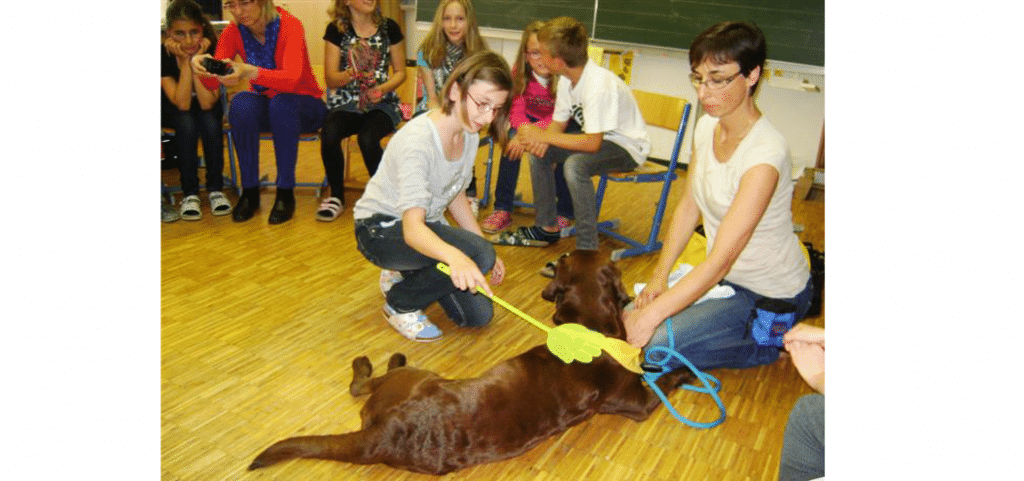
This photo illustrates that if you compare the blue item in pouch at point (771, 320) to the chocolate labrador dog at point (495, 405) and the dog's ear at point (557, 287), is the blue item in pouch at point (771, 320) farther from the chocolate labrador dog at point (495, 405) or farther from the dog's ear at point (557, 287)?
the dog's ear at point (557, 287)

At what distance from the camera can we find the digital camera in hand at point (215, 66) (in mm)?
3896

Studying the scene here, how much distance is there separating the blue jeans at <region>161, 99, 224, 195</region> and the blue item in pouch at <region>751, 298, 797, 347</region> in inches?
125

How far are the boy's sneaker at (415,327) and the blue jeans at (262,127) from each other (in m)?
1.71

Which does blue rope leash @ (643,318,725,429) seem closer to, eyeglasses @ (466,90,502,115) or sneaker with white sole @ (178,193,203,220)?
eyeglasses @ (466,90,502,115)

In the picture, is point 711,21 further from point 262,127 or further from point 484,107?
point 484,107

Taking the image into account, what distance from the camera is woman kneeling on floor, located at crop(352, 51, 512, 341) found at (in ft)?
8.10

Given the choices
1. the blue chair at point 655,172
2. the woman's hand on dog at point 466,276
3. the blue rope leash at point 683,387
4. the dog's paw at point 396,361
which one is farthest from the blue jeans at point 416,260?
the blue chair at point 655,172

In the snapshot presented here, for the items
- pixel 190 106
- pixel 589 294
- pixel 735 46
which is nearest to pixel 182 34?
pixel 190 106

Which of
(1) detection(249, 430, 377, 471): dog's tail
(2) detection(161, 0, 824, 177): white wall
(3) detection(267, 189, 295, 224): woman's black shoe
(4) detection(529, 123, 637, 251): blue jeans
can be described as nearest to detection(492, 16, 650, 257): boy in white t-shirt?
(4) detection(529, 123, 637, 251): blue jeans

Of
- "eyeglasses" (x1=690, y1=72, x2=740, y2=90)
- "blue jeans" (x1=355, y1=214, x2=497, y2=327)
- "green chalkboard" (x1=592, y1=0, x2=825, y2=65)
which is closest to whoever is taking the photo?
"eyeglasses" (x1=690, y1=72, x2=740, y2=90)

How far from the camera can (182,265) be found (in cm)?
329

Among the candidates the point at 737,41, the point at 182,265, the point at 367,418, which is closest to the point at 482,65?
the point at 737,41
